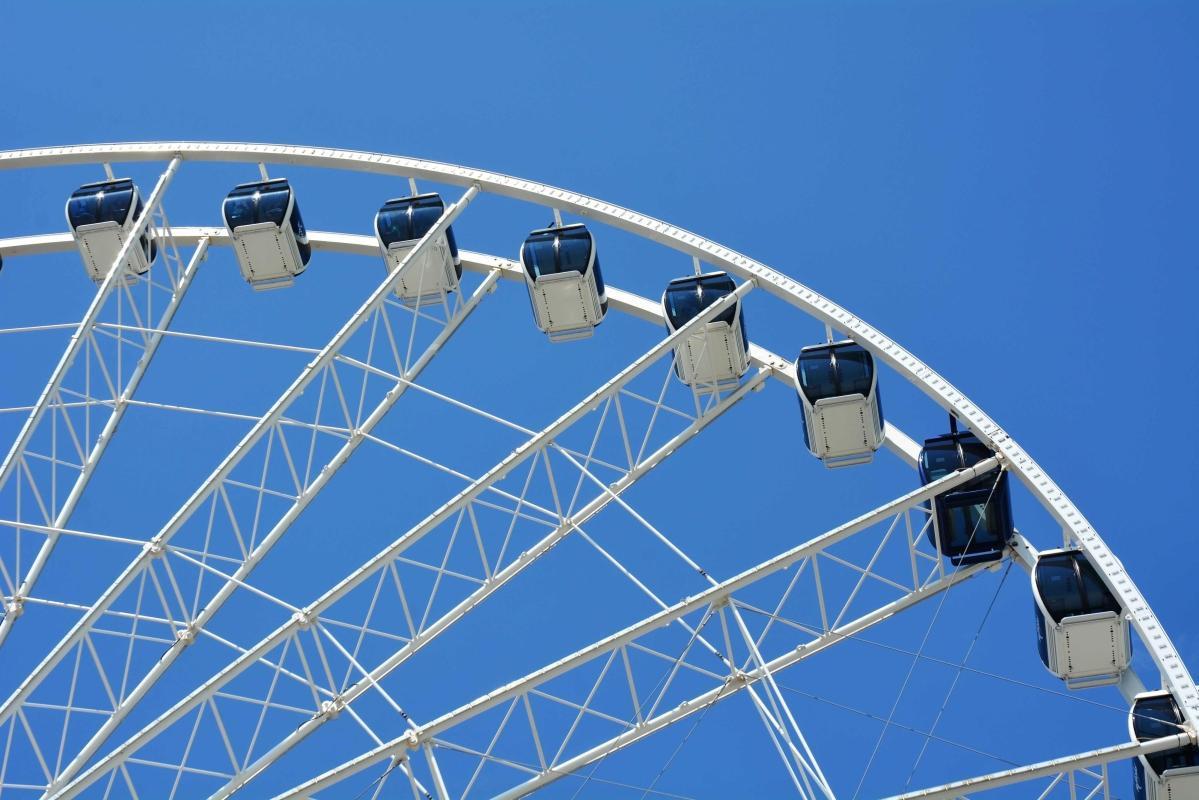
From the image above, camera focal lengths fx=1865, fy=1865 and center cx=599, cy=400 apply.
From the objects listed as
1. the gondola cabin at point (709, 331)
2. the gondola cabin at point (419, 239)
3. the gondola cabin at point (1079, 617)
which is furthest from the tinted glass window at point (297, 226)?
the gondola cabin at point (1079, 617)

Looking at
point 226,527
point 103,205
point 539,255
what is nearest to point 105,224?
point 103,205

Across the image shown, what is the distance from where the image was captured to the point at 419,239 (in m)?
24.7

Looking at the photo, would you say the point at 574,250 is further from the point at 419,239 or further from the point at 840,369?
the point at 840,369

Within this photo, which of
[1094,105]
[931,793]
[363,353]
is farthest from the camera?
[1094,105]

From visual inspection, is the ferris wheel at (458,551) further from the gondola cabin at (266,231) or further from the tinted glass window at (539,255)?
the tinted glass window at (539,255)

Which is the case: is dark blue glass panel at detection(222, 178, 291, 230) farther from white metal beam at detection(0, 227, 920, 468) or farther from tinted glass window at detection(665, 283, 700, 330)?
tinted glass window at detection(665, 283, 700, 330)

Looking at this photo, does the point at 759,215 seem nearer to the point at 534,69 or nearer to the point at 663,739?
the point at 534,69

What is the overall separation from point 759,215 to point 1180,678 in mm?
35583

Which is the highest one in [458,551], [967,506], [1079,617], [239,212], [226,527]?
[239,212]

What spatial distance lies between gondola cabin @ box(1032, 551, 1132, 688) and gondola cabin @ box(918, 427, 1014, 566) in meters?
1.05

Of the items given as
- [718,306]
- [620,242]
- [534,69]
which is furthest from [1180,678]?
[534,69]

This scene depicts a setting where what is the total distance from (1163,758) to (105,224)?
15314 mm

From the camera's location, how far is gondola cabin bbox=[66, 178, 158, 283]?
83.4 feet

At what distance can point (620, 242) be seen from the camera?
2069 inches
